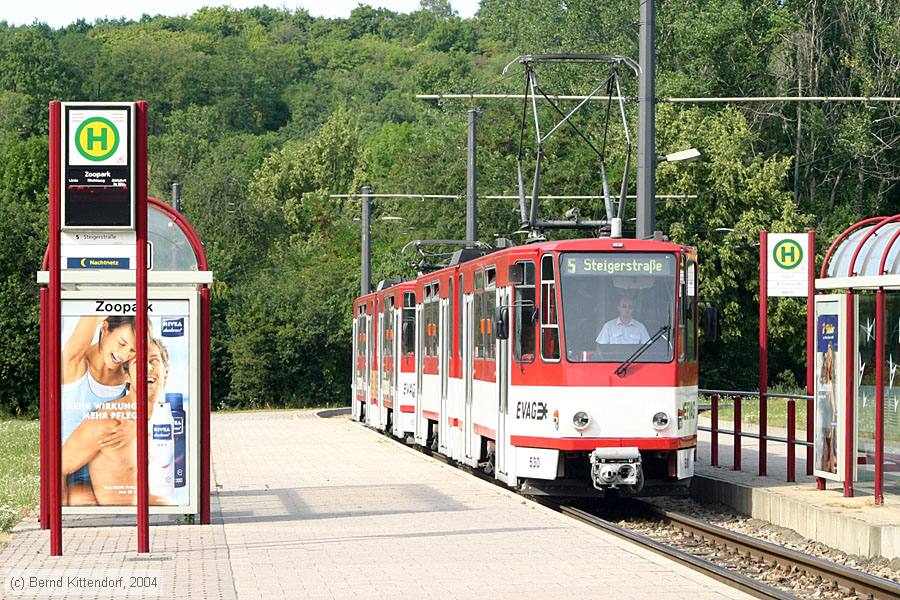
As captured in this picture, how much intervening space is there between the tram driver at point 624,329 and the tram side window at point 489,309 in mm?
2158

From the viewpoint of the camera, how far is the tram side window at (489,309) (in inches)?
750

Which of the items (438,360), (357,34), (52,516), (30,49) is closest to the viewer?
(52,516)

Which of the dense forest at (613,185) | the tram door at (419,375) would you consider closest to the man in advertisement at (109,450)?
the tram door at (419,375)

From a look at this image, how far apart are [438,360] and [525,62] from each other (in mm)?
5025

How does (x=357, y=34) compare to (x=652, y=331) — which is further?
(x=357, y=34)

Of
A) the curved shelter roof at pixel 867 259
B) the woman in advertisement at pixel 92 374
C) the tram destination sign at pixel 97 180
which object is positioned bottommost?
the woman in advertisement at pixel 92 374

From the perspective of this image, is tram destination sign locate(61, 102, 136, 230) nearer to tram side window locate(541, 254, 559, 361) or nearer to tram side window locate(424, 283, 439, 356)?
tram side window locate(541, 254, 559, 361)

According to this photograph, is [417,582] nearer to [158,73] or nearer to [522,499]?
[522,499]

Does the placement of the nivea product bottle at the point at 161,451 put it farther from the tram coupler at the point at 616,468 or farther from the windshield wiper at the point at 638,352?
the windshield wiper at the point at 638,352

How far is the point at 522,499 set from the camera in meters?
17.3

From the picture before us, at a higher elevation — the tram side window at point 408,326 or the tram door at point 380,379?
the tram side window at point 408,326

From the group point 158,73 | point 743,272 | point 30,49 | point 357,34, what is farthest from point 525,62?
point 357,34

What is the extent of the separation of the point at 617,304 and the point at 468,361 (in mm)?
4216

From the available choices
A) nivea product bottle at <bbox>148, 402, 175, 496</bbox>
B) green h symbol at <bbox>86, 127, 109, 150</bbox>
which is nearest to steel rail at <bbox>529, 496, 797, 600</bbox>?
nivea product bottle at <bbox>148, 402, 175, 496</bbox>
